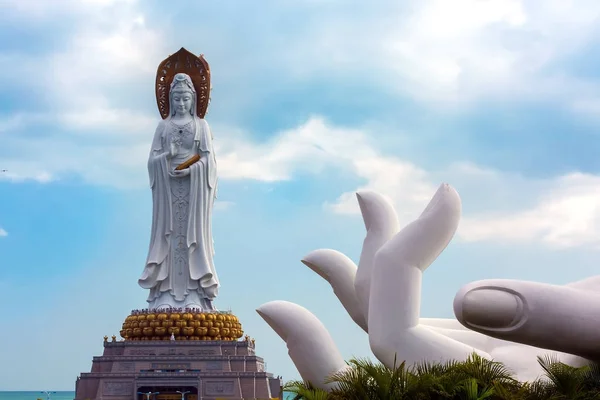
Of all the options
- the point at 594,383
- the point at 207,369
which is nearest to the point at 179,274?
the point at 207,369

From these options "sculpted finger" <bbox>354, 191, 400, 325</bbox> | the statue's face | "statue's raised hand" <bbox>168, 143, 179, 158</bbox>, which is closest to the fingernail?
"sculpted finger" <bbox>354, 191, 400, 325</bbox>

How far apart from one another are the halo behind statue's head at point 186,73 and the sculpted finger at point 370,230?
17126 millimetres

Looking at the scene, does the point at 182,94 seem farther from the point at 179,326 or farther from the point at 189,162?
the point at 179,326

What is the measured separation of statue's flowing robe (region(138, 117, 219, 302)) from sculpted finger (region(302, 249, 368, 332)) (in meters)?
14.5

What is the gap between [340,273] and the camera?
41.6 feet

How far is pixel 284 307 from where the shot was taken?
1205 centimetres

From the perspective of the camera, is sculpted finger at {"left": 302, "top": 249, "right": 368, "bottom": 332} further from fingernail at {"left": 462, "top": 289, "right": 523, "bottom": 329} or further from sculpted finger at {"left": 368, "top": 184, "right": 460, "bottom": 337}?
fingernail at {"left": 462, "top": 289, "right": 523, "bottom": 329}

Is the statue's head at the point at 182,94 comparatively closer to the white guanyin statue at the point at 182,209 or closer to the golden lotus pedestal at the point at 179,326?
the white guanyin statue at the point at 182,209

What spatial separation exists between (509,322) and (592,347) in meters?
0.99

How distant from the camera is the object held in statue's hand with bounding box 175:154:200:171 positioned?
27.5 meters

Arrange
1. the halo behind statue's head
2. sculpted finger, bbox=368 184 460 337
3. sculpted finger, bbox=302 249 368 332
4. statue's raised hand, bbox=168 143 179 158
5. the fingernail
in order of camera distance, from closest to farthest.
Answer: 1. the fingernail
2. sculpted finger, bbox=368 184 460 337
3. sculpted finger, bbox=302 249 368 332
4. statue's raised hand, bbox=168 143 179 158
5. the halo behind statue's head

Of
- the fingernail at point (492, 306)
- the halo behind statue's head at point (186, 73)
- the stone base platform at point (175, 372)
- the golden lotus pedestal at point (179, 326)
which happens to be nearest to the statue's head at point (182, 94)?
the halo behind statue's head at point (186, 73)

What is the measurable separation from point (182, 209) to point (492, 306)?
19.6 metres

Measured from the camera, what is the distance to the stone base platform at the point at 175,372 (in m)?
24.5
